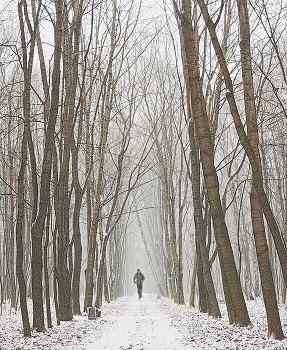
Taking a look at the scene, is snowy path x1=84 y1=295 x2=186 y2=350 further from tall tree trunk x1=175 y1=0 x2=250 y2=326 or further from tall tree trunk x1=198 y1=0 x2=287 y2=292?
tall tree trunk x1=198 y1=0 x2=287 y2=292

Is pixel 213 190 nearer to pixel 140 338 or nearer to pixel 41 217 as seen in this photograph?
pixel 140 338

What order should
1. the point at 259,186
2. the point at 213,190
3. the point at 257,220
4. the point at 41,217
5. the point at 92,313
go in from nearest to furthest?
the point at 259,186 → the point at 257,220 → the point at 213,190 → the point at 41,217 → the point at 92,313

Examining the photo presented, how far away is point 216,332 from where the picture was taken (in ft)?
17.2

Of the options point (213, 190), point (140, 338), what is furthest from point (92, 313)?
point (213, 190)

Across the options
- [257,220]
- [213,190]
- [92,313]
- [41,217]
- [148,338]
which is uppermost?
[213,190]

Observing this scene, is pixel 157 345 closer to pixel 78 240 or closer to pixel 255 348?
pixel 255 348

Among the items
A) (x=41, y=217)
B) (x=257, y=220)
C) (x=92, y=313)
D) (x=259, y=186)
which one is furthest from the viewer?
(x=92, y=313)

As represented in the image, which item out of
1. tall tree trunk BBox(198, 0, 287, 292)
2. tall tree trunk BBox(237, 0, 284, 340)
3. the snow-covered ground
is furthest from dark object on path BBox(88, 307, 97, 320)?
tall tree trunk BBox(198, 0, 287, 292)

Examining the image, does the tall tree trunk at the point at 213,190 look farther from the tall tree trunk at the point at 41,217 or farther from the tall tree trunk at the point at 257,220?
the tall tree trunk at the point at 41,217

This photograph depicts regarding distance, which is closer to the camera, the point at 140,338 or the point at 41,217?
the point at 140,338

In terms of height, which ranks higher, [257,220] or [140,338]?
[257,220]

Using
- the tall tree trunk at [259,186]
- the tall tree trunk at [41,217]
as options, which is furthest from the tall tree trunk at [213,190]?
the tall tree trunk at [41,217]

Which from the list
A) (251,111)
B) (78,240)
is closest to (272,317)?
(251,111)

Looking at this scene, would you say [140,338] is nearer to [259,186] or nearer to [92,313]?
[259,186]
